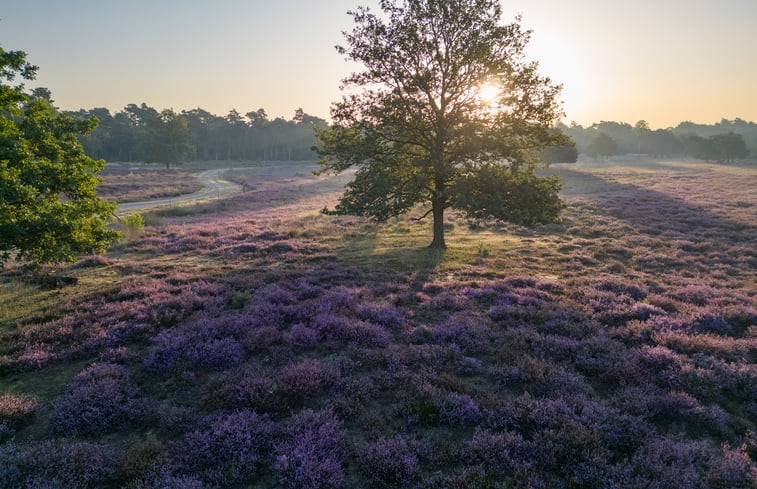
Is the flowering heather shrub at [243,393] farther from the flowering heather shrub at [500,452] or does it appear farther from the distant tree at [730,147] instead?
the distant tree at [730,147]

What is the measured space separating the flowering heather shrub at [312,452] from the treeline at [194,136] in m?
115

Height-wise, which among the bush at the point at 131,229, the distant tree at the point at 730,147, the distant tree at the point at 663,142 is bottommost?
the bush at the point at 131,229

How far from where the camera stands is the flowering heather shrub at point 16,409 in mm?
6617

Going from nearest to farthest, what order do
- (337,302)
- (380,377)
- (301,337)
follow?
(380,377) → (301,337) → (337,302)

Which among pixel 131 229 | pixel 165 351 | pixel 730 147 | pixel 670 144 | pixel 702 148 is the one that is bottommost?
pixel 165 351

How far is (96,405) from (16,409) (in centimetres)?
140

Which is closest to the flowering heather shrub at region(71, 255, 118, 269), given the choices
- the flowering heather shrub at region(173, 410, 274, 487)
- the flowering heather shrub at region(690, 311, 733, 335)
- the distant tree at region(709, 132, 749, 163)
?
the flowering heather shrub at region(173, 410, 274, 487)

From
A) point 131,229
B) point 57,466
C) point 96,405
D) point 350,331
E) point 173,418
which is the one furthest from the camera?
point 131,229

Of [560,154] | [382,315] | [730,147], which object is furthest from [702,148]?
[382,315]

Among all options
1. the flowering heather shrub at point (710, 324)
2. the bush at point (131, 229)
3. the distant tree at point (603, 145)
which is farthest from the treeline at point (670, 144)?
the bush at point (131, 229)

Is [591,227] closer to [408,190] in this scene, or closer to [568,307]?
[408,190]

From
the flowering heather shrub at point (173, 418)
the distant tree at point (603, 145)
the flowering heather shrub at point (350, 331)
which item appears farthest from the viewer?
the distant tree at point (603, 145)

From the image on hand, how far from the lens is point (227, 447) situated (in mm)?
5867

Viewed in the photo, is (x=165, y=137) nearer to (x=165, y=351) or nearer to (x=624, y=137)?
(x=165, y=351)
